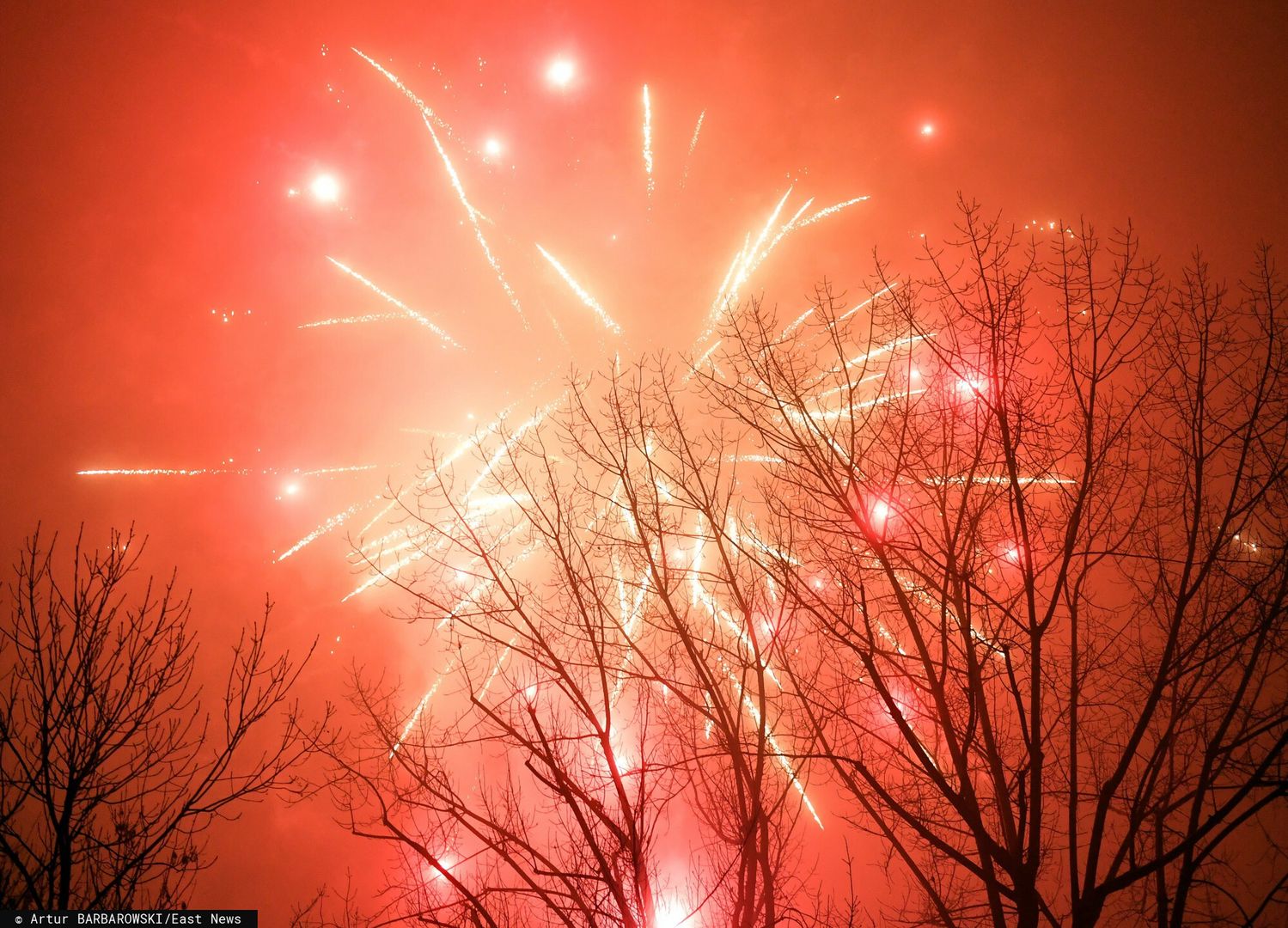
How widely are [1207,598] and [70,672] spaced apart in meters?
11.8

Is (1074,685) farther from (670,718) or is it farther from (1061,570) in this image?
(670,718)

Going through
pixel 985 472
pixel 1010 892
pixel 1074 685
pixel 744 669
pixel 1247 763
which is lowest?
pixel 1010 892

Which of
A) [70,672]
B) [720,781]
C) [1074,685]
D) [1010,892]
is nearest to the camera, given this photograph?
[1010,892]

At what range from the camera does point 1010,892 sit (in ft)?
18.5

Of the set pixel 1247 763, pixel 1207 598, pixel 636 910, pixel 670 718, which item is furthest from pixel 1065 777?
pixel 636 910

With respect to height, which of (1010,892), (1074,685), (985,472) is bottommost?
(1010,892)

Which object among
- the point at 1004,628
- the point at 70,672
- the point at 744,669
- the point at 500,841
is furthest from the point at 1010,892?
the point at 70,672

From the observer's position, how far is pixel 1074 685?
21.2 ft

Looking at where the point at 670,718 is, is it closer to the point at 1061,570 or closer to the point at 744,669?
the point at 744,669

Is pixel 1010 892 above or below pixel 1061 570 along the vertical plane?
below

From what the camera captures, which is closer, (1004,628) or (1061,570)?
(1061,570)

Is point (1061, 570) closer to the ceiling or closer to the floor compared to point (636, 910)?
closer to the ceiling

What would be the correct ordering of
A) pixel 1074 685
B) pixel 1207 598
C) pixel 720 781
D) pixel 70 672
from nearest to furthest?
1. pixel 70 672
2. pixel 1074 685
3. pixel 1207 598
4. pixel 720 781

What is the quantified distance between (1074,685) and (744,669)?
10.5 feet
